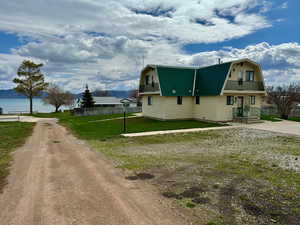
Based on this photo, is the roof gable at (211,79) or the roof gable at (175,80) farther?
the roof gable at (175,80)

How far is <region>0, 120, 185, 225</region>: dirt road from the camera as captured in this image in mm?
3803

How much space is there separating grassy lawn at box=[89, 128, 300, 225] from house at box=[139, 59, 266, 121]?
336 inches

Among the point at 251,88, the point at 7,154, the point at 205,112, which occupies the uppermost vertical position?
the point at 251,88

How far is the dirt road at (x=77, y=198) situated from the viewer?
150 inches

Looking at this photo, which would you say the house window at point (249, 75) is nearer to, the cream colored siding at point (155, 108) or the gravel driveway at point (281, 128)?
the gravel driveway at point (281, 128)

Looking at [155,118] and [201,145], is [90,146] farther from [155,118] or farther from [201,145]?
[155,118]

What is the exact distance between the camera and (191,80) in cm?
2175

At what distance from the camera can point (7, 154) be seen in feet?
29.1

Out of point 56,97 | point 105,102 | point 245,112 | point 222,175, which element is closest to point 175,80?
point 245,112

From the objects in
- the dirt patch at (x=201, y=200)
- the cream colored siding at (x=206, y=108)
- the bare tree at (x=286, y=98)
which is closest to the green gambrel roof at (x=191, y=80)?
the cream colored siding at (x=206, y=108)

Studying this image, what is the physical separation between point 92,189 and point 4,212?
1.87 meters

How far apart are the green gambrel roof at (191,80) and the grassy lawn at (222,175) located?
30.0 ft

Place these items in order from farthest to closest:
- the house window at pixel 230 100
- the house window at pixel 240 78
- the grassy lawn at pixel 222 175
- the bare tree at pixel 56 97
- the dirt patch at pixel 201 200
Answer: the bare tree at pixel 56 97 < the house window at pixel 230 100 < the house window at pixel 240 78 < the dirt patch at pixel 201 200 < the grassy lawn at pixel 222 175

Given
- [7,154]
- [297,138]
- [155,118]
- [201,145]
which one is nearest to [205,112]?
[155,118]
